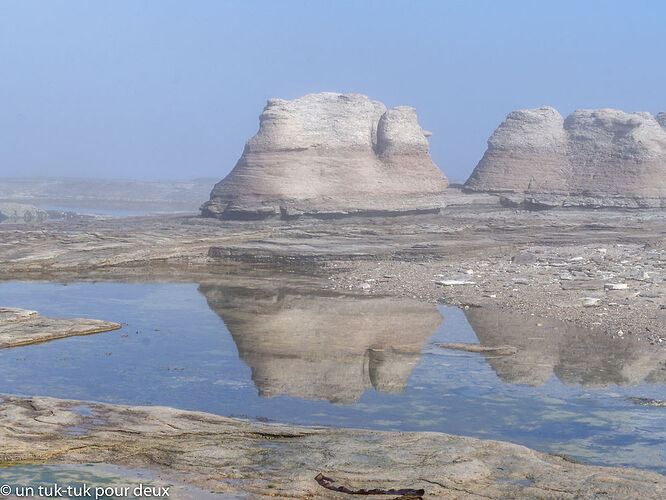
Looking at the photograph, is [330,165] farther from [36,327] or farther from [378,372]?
[378,372]

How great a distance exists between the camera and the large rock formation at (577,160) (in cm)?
2975

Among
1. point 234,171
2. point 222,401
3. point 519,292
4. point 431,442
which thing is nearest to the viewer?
point 431,442

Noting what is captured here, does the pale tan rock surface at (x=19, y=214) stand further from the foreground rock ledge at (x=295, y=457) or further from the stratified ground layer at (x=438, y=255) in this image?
the foreground rock ledge at (x=295, y=457)

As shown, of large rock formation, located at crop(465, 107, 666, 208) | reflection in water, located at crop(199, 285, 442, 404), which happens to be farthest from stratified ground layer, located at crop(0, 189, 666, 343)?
reflection in water, located at crop(199, 285, 442, 404)

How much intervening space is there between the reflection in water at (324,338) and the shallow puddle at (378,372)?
0.10ft

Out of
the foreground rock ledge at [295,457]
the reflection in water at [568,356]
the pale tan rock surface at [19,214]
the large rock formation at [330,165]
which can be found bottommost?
the foreground rock ledge at [295,457]

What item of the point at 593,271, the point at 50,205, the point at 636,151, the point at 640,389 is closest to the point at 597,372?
the point at 640,389

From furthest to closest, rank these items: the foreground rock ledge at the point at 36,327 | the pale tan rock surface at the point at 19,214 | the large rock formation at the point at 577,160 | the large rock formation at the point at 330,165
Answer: the pale tan rock surface at the point at 19,214
the large rock formation at the point at 577,160
the large rock formation at the point at 330,165
the foreground rock ledge at the point at 36,327

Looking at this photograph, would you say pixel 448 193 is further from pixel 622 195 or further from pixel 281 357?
pixel 281 357

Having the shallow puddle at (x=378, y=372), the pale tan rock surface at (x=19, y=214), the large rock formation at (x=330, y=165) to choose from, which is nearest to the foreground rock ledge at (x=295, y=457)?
the shallow puddle at (x=378, y=372)

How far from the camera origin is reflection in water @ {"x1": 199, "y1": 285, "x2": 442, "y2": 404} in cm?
904

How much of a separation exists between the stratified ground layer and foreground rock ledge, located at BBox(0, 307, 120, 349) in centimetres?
624

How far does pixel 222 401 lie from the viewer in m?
8.23

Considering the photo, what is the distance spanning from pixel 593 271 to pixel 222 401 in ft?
39.7
